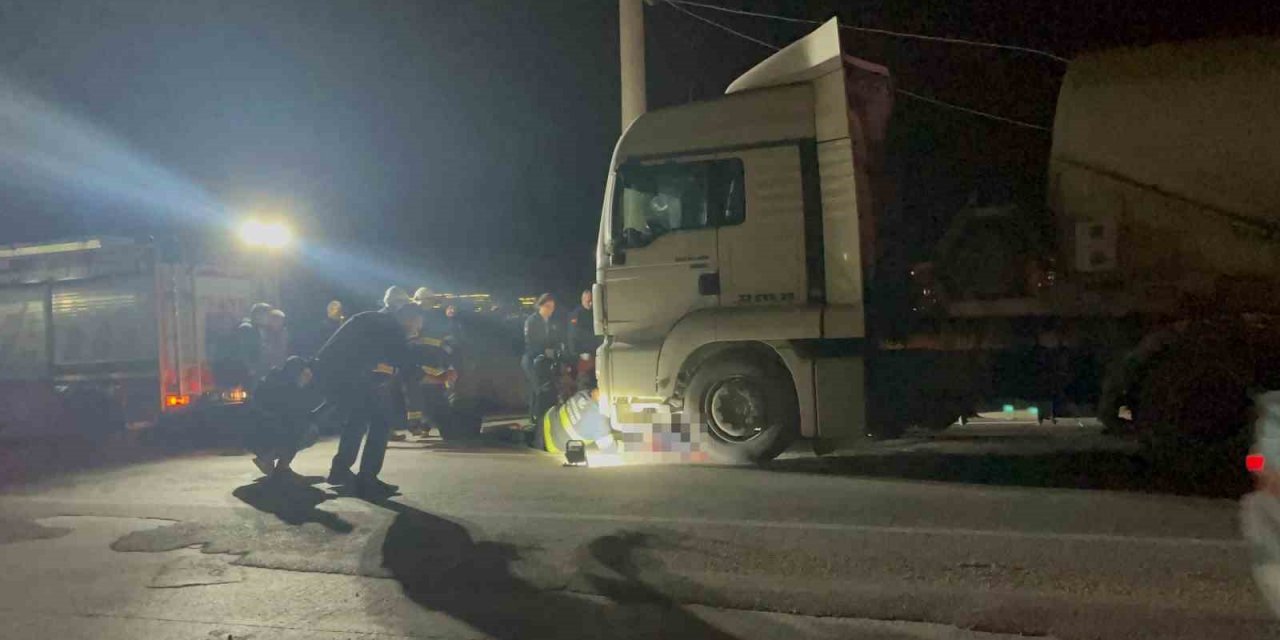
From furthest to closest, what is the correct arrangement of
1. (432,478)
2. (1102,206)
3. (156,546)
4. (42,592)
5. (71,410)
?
(71,410) < (432,478) < (1102,206) < (156,546) < (42,592)

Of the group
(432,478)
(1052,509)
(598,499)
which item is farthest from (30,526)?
(1052,509)

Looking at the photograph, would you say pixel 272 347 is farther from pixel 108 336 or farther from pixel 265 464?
pixel 265 464

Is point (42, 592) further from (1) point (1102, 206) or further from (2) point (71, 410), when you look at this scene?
(2) point (71, 410)

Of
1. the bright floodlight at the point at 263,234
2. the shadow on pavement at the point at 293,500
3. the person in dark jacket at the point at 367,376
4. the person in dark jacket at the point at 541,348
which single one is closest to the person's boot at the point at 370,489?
the person in dark jacket at the point at 367,376

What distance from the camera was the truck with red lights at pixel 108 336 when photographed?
13.9m

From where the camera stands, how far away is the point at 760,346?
8641mm

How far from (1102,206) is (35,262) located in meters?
14.0

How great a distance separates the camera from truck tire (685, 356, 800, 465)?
337 inches

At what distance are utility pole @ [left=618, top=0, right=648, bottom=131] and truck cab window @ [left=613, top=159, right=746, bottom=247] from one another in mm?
4463

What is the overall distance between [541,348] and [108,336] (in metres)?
6.44

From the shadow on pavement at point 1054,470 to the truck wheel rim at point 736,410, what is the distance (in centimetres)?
44

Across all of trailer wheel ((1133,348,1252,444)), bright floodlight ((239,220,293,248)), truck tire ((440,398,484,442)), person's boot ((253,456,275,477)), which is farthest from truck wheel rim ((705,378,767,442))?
bright floodlight ((239,220,293,248))

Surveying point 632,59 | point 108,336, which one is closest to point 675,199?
point 632,59

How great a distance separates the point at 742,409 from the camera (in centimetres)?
874
